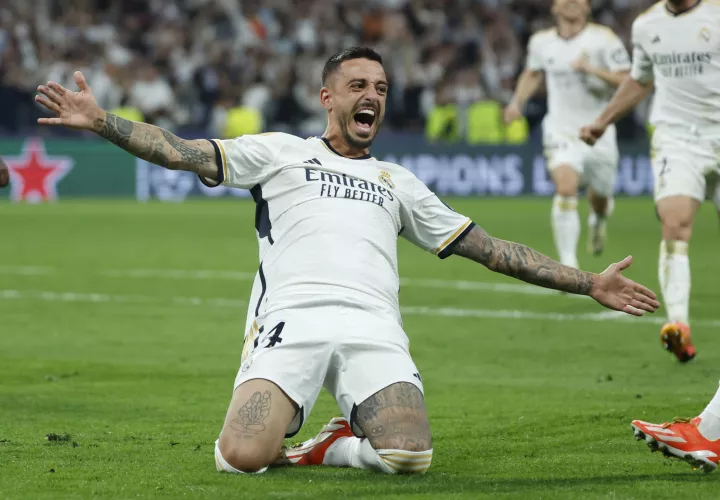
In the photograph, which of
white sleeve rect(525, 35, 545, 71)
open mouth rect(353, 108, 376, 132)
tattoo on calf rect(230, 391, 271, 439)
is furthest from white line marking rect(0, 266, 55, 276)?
tattoo on calf rect(230, 391, 271, 439)

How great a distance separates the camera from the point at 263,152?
20.5 feet

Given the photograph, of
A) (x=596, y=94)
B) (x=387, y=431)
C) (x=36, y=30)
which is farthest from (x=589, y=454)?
(x=36, y=30)

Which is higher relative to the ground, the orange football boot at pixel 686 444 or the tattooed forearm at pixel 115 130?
the tattooed forearm at pixel 115 130

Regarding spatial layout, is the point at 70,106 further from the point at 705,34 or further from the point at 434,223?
the point at 705,34

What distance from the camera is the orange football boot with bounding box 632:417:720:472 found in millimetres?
5637

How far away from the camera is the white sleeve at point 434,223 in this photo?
20.9 ft

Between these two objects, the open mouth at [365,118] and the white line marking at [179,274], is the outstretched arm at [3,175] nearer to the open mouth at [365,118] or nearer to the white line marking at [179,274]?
the open mouth at [365,118]

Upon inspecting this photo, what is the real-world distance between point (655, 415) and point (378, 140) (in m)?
18.7

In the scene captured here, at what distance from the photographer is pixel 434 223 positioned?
641 cm

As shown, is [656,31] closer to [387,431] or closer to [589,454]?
[589,454]

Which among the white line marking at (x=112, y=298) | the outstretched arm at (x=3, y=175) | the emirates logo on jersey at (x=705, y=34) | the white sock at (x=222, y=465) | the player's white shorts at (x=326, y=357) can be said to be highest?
the emirates logo on jersey at (x=705, y=34)

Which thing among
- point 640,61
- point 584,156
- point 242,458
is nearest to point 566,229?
point 584,156

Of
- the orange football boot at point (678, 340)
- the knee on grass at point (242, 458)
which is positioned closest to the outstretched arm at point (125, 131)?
the knee on grass at point (242, 458)

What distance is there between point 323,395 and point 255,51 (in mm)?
21514
